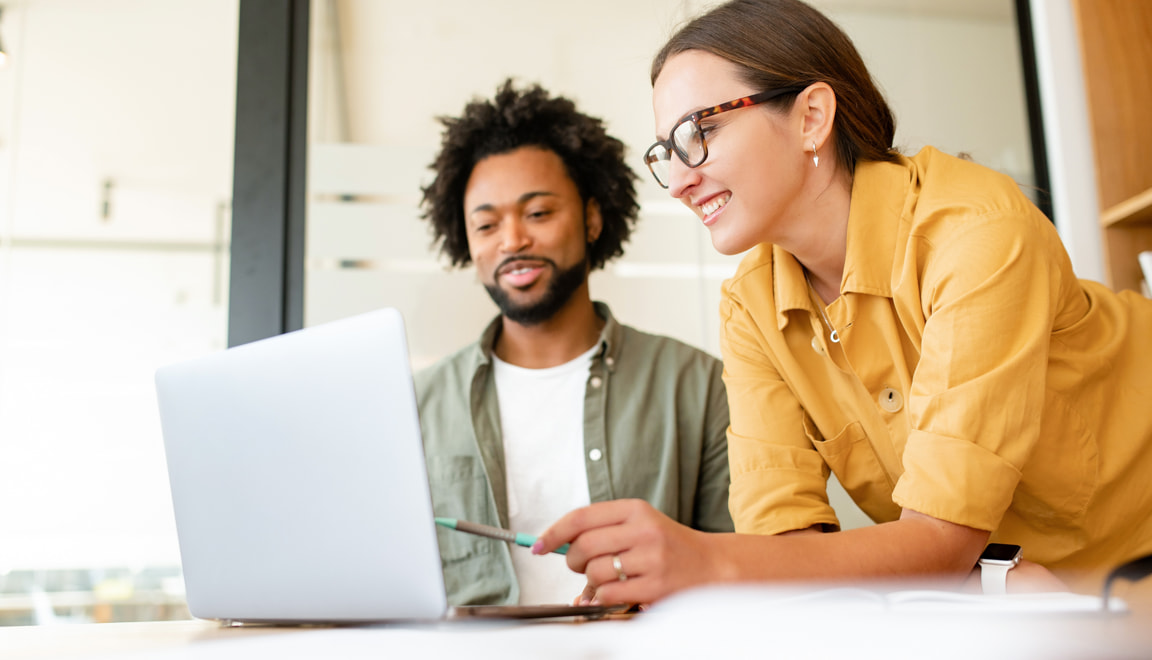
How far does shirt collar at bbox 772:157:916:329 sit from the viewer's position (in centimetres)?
112

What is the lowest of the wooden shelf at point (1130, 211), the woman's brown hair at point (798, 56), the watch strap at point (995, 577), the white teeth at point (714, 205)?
the watch strap at point (995, 577)

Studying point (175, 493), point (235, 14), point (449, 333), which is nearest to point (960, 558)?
point (175, 493)

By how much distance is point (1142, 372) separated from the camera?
1161 millimetres

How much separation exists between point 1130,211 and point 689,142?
128 centimetres

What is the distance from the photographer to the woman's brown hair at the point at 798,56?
1174mm

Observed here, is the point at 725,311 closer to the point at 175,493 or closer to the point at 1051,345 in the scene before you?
the point at 1051,345

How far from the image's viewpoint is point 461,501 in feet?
5.65

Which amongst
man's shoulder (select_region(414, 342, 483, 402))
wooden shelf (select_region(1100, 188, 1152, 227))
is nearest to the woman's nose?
man's shoulder (select_region(414, 342, 483, 402))

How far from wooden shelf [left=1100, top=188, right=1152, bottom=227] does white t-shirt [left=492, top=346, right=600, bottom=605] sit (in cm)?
126

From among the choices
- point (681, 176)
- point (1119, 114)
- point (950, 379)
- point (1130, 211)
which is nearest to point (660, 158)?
point (681, 176)

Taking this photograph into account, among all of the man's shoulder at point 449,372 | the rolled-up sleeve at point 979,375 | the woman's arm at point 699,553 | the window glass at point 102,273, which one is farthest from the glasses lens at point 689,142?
the window glass at point 102,273

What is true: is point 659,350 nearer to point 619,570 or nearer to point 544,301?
point 544,301

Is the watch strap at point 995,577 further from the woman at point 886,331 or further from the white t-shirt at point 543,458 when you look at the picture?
the white t-shirt at point 543,458

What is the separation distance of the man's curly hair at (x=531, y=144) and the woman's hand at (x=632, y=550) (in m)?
1.34
